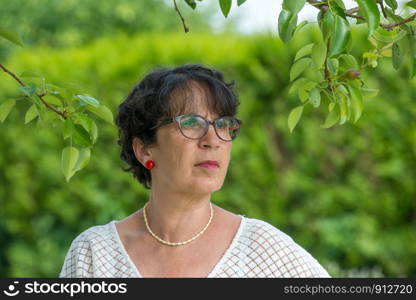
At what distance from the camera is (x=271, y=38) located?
5379mm

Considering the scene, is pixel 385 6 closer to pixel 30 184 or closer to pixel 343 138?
pixel 343 138

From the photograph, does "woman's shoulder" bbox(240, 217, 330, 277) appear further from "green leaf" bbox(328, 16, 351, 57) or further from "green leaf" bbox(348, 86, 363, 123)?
"green leaf" bbox(328, 16, 351, 57)

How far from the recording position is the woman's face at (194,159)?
240 cm

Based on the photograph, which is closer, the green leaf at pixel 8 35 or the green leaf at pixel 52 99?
the green leaf at pixel 8 35

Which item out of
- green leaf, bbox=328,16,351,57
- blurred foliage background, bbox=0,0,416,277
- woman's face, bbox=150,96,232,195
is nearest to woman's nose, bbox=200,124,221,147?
woman's face, bbox=150,96,232,195

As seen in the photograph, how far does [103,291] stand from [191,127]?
1.84 feet

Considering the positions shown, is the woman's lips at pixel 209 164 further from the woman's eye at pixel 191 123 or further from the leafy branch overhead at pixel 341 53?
the leafy branch overhead at pixel 341 53

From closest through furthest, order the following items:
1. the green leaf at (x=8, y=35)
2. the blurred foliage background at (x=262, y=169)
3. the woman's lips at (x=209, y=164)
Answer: the green leaf at (x=8, y=35)
the woman's lips at (x=209, y=164)
the blurred foliage background at (x=262, y=169)

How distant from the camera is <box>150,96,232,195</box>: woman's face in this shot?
2.40 meters

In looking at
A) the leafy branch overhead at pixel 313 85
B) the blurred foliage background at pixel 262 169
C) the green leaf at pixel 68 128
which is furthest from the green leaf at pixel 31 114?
the blurred foliage background at pixel 262 169

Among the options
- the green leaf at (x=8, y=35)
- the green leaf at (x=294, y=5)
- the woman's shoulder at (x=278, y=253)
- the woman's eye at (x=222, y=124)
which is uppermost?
the woman's eye at (x=222, y=124)

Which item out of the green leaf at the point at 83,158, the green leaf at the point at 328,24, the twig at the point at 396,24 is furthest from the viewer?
the green leaf at the point at 83,158

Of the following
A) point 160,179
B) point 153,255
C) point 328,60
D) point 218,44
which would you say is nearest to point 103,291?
point 153,255

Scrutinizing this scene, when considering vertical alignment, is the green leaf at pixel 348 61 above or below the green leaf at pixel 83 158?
above
